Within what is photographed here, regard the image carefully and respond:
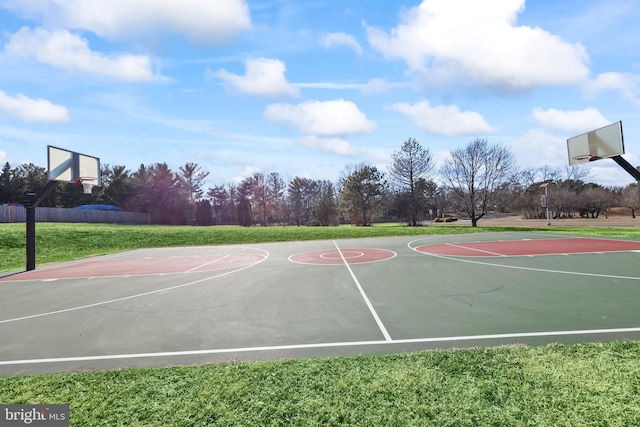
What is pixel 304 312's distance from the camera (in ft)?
21.0

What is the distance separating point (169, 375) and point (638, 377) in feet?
16.3

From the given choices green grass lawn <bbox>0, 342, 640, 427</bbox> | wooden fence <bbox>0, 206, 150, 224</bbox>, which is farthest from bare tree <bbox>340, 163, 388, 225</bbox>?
green grass lawn <bbox>0, 342, 640, 427</bbox>

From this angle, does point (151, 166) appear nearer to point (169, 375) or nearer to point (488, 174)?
point (488, 174)

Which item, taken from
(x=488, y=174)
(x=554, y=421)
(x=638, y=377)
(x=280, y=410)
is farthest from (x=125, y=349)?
(x=488, y=174)

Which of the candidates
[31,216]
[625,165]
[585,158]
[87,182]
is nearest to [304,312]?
[31,216]

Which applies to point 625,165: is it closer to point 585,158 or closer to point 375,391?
→ point 585,158

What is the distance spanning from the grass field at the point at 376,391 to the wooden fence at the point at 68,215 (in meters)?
28.9

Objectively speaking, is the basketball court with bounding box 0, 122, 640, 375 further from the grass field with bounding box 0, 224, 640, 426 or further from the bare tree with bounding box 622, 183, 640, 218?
the bare tree with bounding box 622, 183, 640, 218

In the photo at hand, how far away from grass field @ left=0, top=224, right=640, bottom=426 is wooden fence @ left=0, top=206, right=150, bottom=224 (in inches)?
1137

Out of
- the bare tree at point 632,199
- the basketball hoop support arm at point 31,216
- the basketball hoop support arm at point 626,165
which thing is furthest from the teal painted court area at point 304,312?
the bare tree at point 632,199

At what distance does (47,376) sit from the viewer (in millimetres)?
3963
